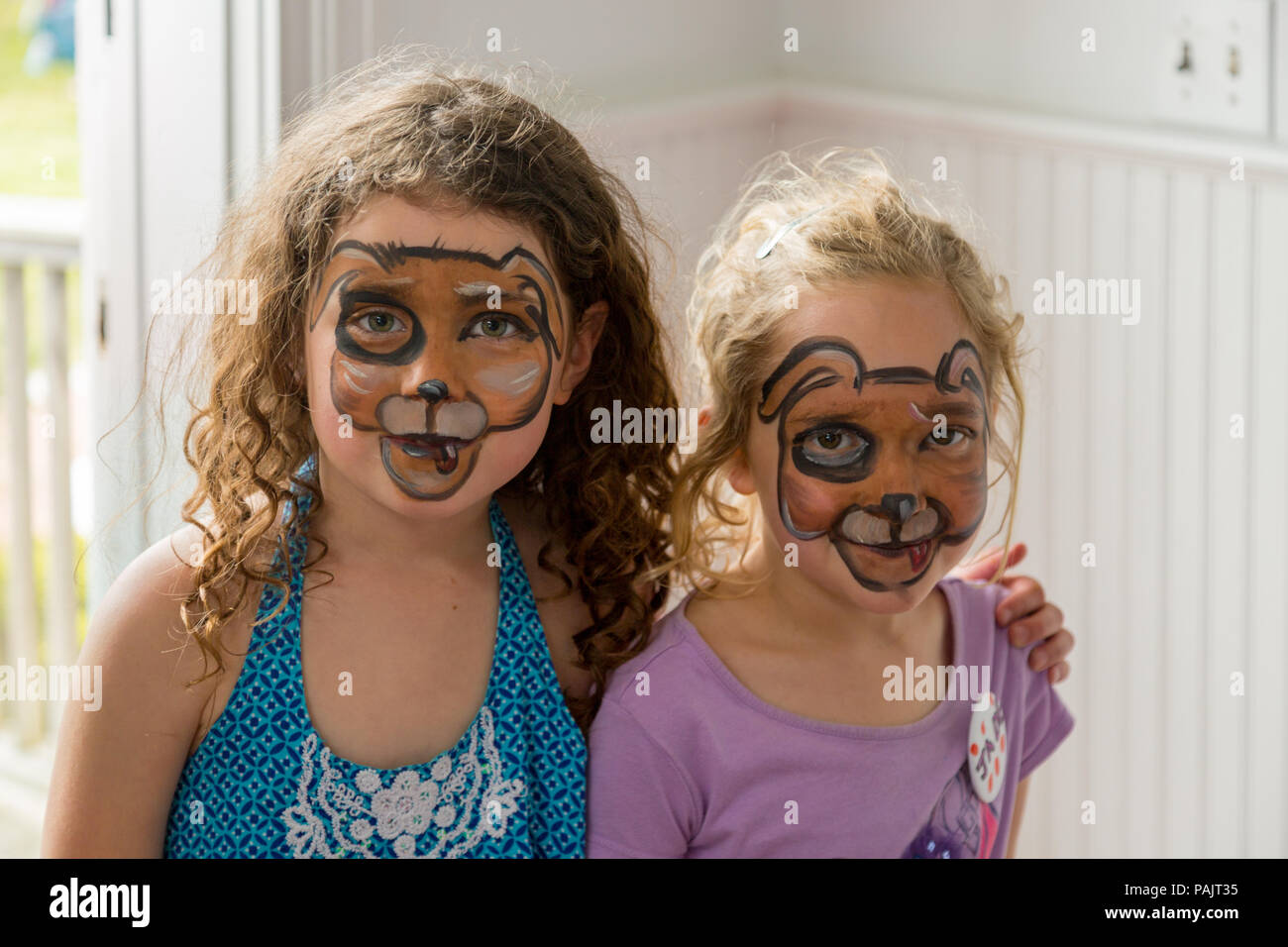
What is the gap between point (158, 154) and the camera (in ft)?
4.07

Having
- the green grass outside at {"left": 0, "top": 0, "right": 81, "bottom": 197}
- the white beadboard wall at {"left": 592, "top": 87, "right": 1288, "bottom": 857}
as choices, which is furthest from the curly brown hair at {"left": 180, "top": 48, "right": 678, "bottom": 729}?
the green grass outside at {"left": 0, "top": 0, "right": 81, "bottom": 197}

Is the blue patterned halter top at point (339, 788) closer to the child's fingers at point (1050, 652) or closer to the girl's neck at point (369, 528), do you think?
the girl's neck at point (369, 528)

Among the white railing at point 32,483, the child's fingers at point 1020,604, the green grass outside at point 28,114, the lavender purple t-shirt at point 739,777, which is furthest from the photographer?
the green grass outside at point 28,114

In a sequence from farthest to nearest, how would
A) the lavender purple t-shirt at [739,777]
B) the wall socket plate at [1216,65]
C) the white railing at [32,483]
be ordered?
1. the white railing at [32,483]
2. the wall socket plate at [1216,65]
3. the lavender purple t-shirt at [739,777]

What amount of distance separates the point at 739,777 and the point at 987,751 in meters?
0.23

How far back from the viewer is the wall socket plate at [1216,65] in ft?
4.79

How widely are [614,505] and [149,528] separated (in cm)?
52

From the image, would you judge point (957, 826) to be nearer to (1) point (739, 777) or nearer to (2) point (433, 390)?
(1) point (739, 777)

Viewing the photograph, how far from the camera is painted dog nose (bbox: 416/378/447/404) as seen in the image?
0.90 m

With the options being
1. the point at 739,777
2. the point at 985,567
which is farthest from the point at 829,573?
the point at 985,567

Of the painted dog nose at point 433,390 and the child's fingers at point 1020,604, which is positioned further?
the child's fingers at point 1020,604

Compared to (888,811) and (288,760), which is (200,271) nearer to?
(288,760)

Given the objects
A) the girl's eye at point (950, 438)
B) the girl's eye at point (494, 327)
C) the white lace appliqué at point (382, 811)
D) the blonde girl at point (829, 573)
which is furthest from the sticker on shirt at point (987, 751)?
the girl's eye at point (494, 327)

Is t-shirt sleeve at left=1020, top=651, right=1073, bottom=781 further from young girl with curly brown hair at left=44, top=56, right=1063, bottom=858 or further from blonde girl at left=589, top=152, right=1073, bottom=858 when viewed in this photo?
young girl with curly brown hair at left=44, top=56, right=1063, bottom=858
